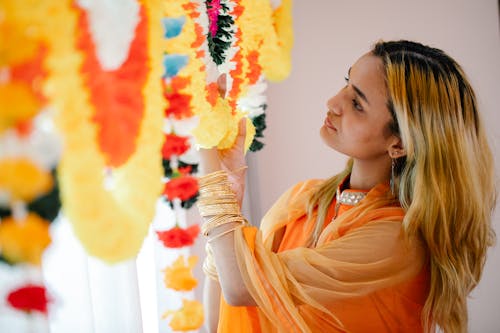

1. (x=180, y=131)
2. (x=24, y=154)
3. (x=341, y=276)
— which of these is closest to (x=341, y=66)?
(x=341, y=276)

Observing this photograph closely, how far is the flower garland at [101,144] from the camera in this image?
50 cm

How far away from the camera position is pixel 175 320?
63cm

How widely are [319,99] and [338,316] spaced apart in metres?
1.11

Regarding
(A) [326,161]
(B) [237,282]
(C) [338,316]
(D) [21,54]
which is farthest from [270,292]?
(A) [326,161]

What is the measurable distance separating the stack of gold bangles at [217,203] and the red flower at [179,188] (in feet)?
0.59

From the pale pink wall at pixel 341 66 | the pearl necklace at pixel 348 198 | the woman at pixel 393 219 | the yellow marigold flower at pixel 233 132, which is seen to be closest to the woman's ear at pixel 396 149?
the woman at pixel 393 219

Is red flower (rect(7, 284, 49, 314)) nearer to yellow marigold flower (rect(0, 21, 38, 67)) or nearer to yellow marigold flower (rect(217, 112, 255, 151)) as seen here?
yellow marigold flower (rect(0, 21, 38, 67))

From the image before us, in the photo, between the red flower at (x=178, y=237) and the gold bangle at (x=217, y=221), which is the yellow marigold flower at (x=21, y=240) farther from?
the gold bangle at (x=217, y=221)

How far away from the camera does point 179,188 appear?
605 mm

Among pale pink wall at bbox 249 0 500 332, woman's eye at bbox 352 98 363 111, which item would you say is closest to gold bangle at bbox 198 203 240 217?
woman's eye at bbox 352 98 363 111

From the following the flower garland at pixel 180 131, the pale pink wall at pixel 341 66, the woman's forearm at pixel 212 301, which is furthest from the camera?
the pale pink wall at pixel 341 66

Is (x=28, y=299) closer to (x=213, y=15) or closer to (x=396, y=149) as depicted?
(x=213, y=15)

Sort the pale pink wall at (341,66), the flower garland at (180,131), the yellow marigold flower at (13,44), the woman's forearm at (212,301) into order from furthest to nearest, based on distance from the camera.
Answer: the pale pink wall at (341,66) → the woman's forearm at (212,301) → the flower garland at (180,131) → the yellow marigold flower at (13,44)

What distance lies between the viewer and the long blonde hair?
0.98 m
